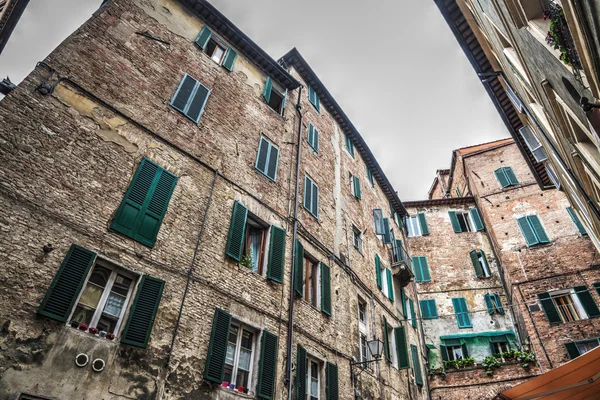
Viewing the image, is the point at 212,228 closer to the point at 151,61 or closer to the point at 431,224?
the point at 151,61

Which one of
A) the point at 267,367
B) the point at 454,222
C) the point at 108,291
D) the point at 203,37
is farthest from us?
the point at 454,222

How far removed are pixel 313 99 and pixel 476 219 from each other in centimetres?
1459

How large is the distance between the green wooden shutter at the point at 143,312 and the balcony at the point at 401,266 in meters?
12.3

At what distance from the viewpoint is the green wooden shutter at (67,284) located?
546 cm

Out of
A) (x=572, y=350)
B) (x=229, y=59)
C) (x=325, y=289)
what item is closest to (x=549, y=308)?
(x=572, y=350)

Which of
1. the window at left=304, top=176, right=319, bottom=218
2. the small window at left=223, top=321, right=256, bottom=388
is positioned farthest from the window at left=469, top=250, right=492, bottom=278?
the small window at left=223, top=321, right=256, bottom=388

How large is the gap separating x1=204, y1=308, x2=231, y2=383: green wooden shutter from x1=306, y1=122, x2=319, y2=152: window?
8.22 metres

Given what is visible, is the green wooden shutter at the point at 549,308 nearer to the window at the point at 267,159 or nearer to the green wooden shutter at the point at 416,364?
the green wooden shutter at the point at 416,364

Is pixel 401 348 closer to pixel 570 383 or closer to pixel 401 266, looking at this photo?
pixel 401 266

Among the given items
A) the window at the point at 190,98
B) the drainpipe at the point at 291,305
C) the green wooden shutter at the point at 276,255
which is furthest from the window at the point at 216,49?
the green wooden shutter at the point at 276,255

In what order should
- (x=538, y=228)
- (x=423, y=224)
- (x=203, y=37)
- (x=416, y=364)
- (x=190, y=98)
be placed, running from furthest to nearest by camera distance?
1. (x=423, y=224)
2. (x=538, y=228)
3. (x=416, y=364)
4. (x=203, y=37)
5. (x=190, y=98)

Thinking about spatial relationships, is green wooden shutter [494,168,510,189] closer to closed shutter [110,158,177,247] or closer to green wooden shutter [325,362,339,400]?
green wooden shutter [325,362,339,400]

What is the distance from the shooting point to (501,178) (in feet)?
75.3

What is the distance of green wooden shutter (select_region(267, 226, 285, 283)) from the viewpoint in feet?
30.3
